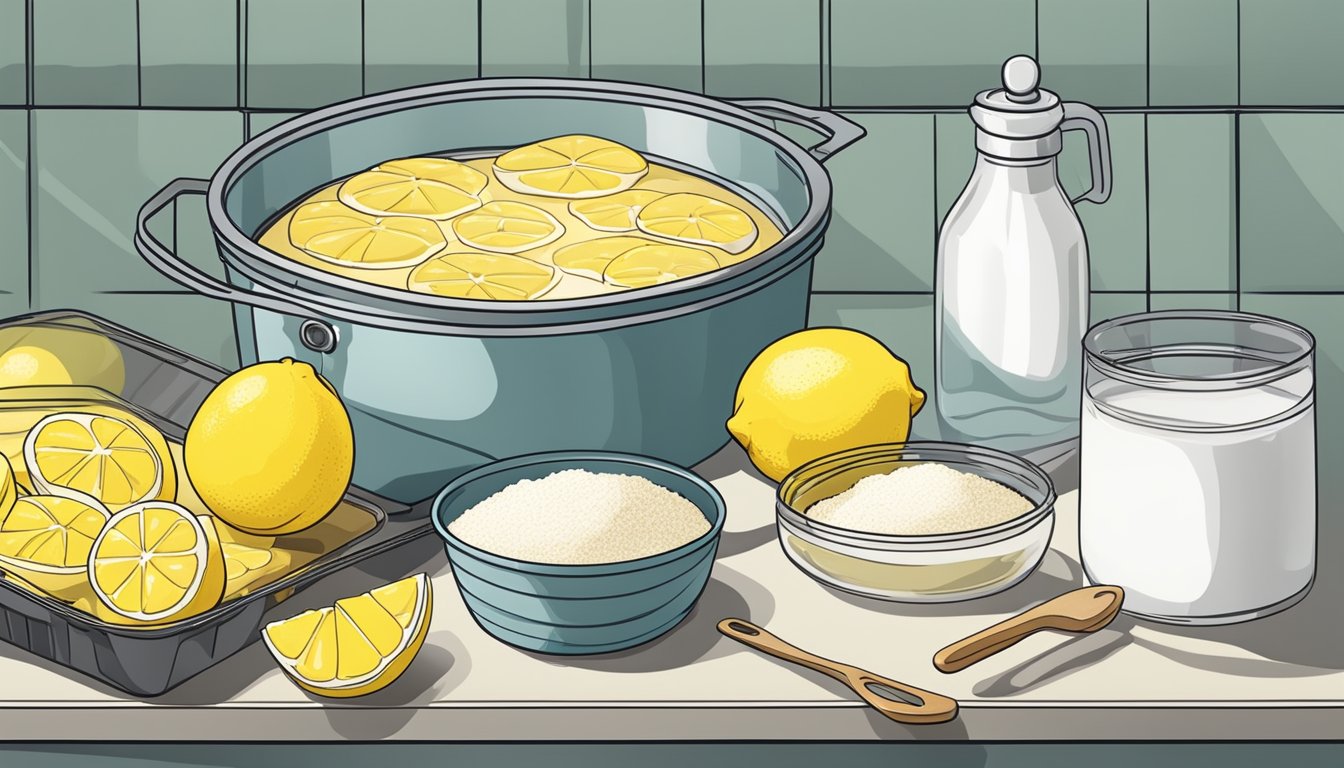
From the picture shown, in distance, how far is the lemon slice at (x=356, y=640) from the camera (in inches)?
49.6

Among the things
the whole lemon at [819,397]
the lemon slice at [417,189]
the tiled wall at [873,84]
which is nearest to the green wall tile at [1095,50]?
the tiled wall at [873,84]

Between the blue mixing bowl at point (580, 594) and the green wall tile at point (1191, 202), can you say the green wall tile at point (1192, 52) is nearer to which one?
the green wall tile at point (1191, 202)

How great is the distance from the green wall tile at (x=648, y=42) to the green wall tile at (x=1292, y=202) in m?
0.52

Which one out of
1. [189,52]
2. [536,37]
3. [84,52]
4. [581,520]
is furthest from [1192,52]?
[84,52]

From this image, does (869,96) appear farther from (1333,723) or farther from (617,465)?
(1333,723)

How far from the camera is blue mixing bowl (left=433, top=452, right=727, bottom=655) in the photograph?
1.29m

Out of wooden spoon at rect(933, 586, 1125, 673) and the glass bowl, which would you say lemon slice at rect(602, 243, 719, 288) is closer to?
the glass bowl

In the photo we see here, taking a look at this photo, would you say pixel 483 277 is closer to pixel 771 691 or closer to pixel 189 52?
pixel 771 691

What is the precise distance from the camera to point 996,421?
1557 millimetres

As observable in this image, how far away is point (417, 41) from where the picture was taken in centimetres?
183

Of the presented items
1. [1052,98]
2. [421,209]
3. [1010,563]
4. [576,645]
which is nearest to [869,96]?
[1052,98]

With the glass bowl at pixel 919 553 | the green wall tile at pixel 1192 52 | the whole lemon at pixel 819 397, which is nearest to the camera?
the glass bowl at pixel 919 553

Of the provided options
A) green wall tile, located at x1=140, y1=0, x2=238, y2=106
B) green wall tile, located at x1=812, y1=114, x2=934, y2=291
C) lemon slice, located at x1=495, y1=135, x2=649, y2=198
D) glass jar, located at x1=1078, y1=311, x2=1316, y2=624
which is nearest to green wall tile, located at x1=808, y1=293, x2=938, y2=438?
green wall tile, located at x1=812, y1=114, x2=934, y2=291

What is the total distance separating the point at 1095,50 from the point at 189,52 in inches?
34.1
